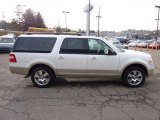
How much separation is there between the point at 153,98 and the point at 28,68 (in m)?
4.01

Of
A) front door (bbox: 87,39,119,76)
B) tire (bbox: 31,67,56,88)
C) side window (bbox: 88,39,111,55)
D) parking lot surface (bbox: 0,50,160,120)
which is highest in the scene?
side window (bbox: 88,39,111,55)

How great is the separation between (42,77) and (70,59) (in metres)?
1.13

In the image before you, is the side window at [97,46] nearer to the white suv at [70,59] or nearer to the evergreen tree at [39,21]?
the white suv at [70,59]

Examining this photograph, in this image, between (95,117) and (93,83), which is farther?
(93,83)

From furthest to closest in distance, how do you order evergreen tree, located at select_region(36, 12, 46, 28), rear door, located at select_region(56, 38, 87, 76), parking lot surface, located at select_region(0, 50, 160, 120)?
evergreen tree, located at select_region(36, 12, 46, 28)
rear door, located at select_region(56, 38, 87, 76)
parking lot surface, located at select_region(0, 50, 160, 120)

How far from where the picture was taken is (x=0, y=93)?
7.39m

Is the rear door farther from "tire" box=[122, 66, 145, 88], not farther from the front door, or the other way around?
"tire" box=[122, 66, 145, 88]

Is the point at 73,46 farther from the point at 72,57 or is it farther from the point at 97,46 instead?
the point at 97,46

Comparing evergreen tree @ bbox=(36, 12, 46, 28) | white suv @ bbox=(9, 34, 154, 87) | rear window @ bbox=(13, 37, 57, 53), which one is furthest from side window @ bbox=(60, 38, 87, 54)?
evergreen tree @ bbox=(36, 12, 46, 28)

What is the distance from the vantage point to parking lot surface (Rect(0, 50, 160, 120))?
213 inches

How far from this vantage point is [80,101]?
6.52 m

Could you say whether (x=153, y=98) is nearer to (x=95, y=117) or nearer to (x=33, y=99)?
(x=95, y=117)

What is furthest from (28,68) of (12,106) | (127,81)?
(127,81)

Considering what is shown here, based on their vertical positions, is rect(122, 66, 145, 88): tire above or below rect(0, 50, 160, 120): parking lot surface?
above
